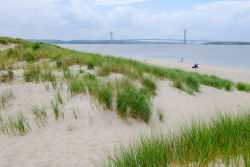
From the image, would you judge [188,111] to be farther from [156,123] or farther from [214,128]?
[214,128]

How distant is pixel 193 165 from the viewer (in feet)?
6.12

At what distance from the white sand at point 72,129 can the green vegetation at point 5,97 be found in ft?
0.49

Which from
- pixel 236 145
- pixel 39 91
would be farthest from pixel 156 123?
pixel 39 91

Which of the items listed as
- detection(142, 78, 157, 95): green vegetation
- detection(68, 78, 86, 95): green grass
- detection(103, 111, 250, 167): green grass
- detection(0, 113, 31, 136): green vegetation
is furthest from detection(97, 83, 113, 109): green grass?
detection(103, 111, 250, 167): green grass

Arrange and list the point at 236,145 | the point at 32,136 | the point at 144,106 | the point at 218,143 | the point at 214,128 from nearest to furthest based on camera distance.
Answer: the point at 236,145, the point at 218,143, the point at 214,128, the point at 32,136, the point at 144,106

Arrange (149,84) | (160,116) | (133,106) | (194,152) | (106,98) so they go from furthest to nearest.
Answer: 1. (149,84)
2. (160,116)
3. (106,98)
4. (133,106)
5. (194,152)

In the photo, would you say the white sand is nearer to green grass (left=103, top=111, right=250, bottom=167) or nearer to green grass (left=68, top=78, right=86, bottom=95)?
green grass (left=68, top=78, right=86, bottom=95)

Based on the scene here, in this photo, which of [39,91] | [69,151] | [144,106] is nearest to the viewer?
[69,151]

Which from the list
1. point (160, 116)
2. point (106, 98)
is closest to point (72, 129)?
point (106, 98)

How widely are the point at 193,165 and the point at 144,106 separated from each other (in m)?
2.63

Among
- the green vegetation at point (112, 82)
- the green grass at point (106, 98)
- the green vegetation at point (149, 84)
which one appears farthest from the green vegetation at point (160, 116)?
the green vegetation at point (149, 84)

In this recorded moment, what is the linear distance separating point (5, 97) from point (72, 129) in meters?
2.53

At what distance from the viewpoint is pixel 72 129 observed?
3971mm

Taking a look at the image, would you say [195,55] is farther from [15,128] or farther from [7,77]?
[15,128]
